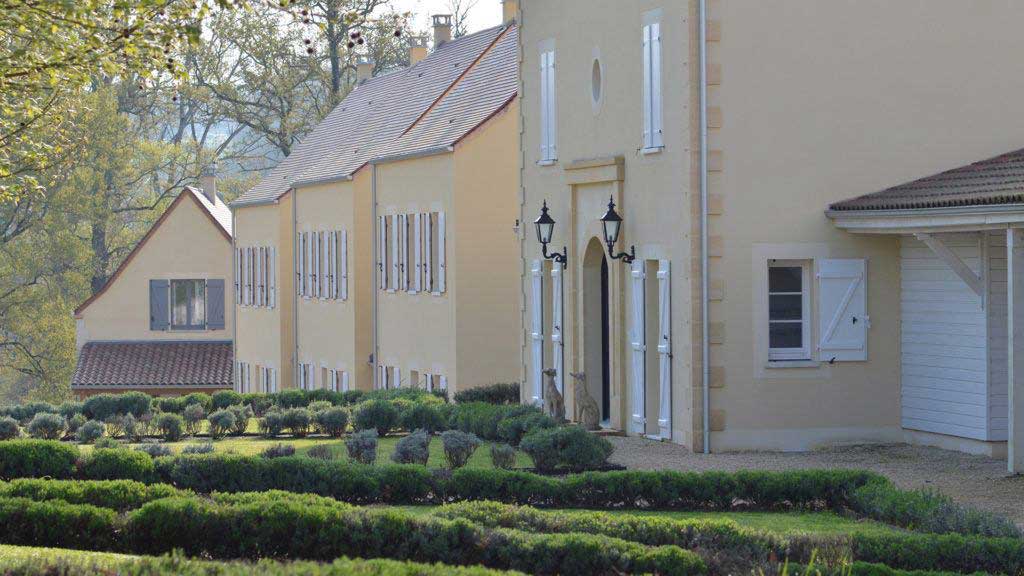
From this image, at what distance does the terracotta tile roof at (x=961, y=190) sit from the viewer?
52.4ft

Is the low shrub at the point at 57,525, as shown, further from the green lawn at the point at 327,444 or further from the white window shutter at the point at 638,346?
the white window shutter at the point at 638,346

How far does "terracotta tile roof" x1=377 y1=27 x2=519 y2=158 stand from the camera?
28938 millimetres

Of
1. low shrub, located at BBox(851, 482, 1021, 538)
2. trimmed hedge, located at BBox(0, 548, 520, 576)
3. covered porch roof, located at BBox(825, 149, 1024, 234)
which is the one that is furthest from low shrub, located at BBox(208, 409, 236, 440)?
trimmed hedge, located at BBox(0, 548, 520, 576)

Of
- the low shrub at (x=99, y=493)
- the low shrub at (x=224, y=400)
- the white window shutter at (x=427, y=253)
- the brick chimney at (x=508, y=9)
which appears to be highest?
the brick chimney at (x=508, y=9)

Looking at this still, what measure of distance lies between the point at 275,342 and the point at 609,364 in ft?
71.2

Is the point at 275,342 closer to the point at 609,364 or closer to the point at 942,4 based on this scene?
the point at 609,364

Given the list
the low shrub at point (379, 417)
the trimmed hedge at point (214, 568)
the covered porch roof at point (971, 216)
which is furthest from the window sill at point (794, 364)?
the trimmed hedge at point (214, 568)

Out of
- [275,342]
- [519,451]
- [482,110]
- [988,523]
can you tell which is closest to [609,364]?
[519,451]

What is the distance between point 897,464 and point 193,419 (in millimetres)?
11864

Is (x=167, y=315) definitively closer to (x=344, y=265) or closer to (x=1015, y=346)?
(x=344, y=265)

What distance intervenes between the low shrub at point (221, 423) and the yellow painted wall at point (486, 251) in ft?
20.1

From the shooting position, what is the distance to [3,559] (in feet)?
34.6

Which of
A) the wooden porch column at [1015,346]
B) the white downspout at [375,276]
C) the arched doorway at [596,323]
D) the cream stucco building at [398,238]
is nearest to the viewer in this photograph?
the wooden porch column at [1015,346]

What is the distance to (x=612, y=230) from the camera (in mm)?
20766
